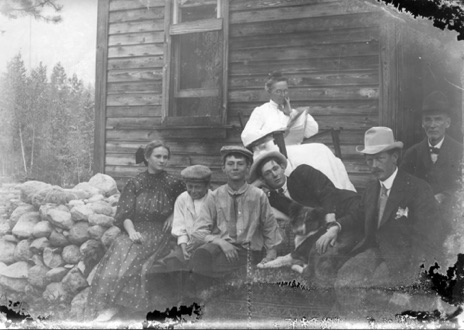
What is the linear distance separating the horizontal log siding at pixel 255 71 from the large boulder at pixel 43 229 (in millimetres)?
736

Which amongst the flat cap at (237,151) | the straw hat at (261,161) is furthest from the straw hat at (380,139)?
the flat cap at (237,151)

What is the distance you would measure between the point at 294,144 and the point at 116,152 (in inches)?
65.0

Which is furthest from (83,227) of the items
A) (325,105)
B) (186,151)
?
(325,105)

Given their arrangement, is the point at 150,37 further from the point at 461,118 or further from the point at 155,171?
the point at 461,118

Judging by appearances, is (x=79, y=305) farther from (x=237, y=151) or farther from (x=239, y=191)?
(x=237, y=151)

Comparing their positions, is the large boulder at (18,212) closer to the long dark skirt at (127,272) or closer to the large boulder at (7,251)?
the large boulder at (7,251)

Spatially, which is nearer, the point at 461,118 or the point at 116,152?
the point at 461,118

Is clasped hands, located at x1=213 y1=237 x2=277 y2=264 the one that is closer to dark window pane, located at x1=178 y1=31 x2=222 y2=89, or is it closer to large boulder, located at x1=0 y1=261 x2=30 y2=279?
dark window pane, located at x1=178 y1=31 x2=222 y2=89

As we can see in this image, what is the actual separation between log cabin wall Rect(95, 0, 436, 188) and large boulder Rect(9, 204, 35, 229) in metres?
0.71

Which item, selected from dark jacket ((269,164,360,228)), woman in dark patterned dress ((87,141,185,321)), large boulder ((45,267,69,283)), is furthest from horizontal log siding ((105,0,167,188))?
dark jacket ((269,164,360,228))

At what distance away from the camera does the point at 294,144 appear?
4426mm

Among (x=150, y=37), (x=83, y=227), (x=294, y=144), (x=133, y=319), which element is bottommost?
(x=133, y=319)

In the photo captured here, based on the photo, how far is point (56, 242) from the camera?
4.66m

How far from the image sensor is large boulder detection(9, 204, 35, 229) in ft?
15.8
